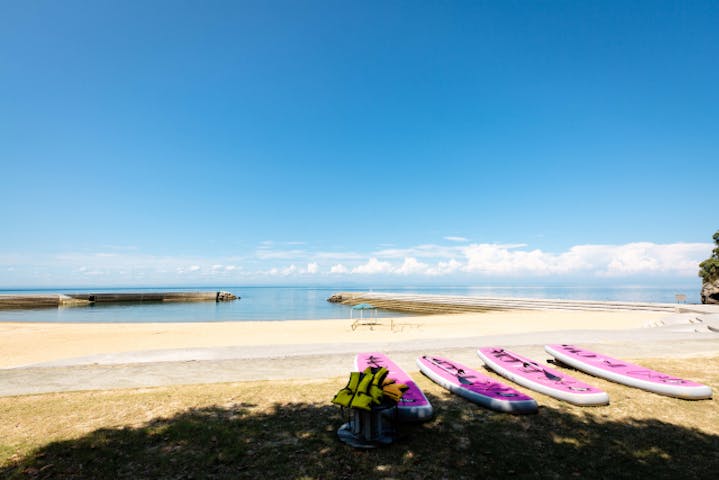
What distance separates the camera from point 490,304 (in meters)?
41.1

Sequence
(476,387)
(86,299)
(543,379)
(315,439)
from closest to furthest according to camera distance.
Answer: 1. (315,439)
2. (476,387)
3. (543,379)
4. (86,299)

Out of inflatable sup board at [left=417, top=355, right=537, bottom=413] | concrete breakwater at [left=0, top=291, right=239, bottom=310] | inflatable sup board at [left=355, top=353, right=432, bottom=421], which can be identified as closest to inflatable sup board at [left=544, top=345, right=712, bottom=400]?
inflatable sup board at [left=417, top=355, right=537, bottom=413]

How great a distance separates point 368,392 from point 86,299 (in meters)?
87.7

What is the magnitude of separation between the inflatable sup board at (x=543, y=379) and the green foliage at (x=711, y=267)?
49080 mm

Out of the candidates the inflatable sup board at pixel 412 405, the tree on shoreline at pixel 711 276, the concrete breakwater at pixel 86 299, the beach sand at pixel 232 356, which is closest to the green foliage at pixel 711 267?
the tree on shoreline at pixel 711 276

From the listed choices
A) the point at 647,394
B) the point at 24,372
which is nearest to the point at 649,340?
the point at 647,394

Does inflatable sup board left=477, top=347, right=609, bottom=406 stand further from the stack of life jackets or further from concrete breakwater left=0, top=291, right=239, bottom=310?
concrete breakwater left=0, top=291, right=239, bottom=310

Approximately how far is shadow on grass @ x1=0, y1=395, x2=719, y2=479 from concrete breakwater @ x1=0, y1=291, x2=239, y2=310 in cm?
7757

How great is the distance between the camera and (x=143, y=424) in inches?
219

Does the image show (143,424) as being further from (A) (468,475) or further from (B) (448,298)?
(B) (448,298)

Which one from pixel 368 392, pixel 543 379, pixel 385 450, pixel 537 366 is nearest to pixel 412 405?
pixel 385 450

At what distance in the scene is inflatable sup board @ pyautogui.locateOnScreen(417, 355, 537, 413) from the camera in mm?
6023

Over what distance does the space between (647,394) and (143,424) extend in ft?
32.3

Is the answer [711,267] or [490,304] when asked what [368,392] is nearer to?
[490,304]
